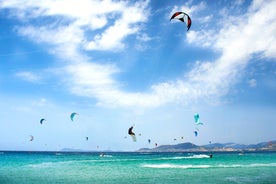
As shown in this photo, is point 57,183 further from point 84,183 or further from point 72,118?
point 72,118

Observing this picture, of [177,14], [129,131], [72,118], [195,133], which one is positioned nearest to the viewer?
[177,14]

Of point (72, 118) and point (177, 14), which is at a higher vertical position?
point (177, 14)

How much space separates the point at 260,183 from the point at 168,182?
6329mm

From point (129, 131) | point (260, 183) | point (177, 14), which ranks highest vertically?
point (177, 14)

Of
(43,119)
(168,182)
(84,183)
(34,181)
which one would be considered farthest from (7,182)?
(43,119)

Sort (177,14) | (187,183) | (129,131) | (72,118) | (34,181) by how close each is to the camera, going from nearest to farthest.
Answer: (177,14) < (129,131) < (187,183) < (34,181) < (72,118)

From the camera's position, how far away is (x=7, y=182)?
873 inches

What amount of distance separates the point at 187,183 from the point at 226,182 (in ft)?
9.86

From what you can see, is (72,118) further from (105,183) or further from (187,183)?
(187,183)

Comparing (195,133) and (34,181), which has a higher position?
(195,133)

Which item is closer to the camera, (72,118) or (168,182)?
(168,182)

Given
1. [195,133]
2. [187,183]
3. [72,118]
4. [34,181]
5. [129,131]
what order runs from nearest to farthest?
[129,131]
[187,183]
[34,181]
[72,118]
[195,133]

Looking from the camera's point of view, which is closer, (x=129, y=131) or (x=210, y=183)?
(x=129, y=131)

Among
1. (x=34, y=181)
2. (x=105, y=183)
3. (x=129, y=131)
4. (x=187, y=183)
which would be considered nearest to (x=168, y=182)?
(x=187, y=183)
